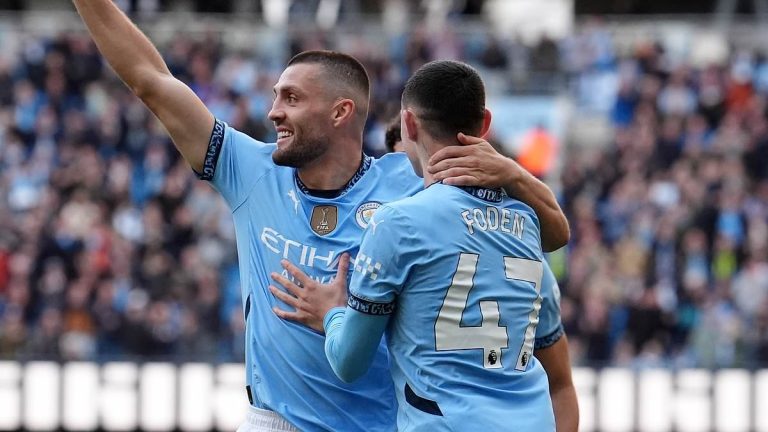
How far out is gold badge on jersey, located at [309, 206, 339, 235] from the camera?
5.23 meters

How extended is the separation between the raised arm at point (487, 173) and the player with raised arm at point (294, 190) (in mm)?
27

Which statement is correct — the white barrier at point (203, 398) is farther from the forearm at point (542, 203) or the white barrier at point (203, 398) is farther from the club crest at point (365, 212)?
the forearm at point (542, 203)

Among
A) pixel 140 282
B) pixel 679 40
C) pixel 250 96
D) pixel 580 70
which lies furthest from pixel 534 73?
pixel 140 282

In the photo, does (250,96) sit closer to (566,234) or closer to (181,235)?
(181,235)

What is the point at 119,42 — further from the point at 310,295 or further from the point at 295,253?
the point at 310,295

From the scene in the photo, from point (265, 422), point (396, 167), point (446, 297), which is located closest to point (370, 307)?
point (446, 297)

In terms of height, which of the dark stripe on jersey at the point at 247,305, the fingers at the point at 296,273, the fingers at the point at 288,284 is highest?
the fingers at the point at 296,273

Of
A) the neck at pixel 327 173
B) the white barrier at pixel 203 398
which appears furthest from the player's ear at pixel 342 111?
the white barrier at pixel 203 398

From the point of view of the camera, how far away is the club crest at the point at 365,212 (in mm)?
5234

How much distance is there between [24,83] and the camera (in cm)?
2081

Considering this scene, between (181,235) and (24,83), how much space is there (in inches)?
173

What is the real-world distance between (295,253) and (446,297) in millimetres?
943

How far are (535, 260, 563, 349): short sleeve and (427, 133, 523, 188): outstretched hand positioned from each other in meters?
0.73

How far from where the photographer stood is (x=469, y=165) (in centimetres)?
452
